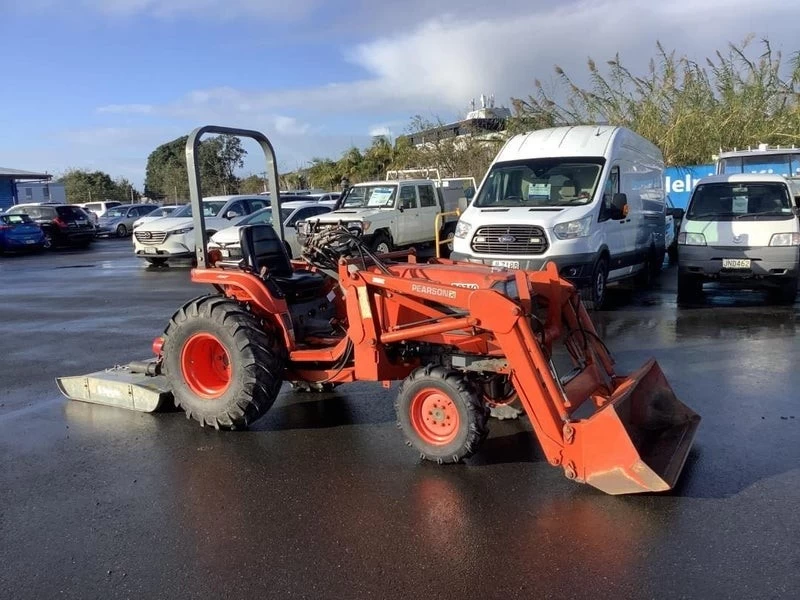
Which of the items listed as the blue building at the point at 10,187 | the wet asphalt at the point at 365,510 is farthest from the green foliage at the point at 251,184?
the wet asphalt at the point at 365,510

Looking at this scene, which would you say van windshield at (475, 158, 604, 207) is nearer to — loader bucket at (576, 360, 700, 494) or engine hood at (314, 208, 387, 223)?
engine hood at (314, 208, 387, 223)

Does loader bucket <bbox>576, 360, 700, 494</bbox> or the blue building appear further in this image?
the blue building

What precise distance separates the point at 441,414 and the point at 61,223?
2801cm

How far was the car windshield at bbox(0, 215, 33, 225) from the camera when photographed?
27.1 m

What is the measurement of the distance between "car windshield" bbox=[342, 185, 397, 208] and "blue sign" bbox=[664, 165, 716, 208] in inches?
337

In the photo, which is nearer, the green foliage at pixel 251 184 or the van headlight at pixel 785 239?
the van headlight at pixel 785 239

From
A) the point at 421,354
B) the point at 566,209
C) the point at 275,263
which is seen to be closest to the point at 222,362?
the point at 275,263

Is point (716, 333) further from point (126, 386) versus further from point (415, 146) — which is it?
point (415, 146)

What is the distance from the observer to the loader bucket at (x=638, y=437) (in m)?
4.16

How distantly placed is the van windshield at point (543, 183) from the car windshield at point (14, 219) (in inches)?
867

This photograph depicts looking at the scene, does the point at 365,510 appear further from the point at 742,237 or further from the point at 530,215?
the point at 742,237

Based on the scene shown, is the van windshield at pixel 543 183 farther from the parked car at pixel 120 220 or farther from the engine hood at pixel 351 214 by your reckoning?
the parked car at pixel 120 220

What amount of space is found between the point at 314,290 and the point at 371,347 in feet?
4.33

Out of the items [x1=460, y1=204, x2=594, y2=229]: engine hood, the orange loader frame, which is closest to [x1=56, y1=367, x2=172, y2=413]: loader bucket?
the orange loader frame
